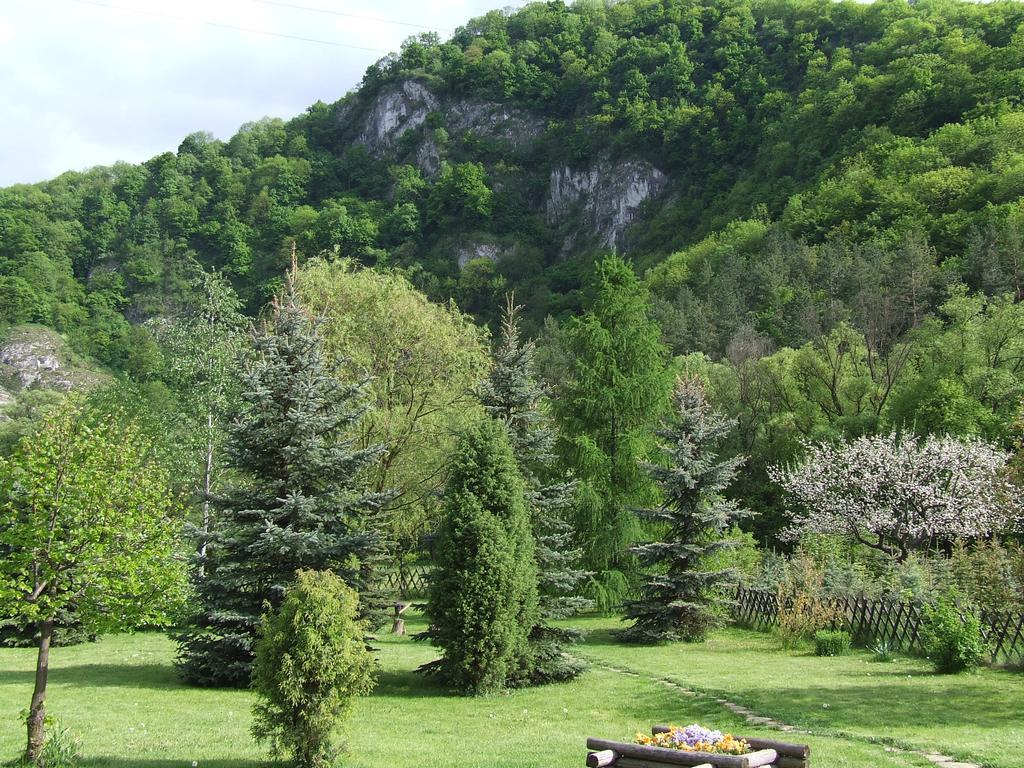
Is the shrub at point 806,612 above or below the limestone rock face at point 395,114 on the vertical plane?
below

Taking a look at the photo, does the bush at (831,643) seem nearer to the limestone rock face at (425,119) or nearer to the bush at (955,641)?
the bush at (955,641)

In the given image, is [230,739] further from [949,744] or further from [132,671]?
[949,744]

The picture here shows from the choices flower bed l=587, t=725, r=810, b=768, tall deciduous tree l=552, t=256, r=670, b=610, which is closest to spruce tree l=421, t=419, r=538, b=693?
flower bed l=587, t=725, r=810, b=768

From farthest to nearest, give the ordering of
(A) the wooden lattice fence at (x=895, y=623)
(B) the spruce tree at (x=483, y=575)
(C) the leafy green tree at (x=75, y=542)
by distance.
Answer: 1. (A) the wooden lattice fence at (x=895, y=623)
2. (B) the spruce tree at (x=483, y=575)
3. (C) the leafy green tree at (x=75, y=542)

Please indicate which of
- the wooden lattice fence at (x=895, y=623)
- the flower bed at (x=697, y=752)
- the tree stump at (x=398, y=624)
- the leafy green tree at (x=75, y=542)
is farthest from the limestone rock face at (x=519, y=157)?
the flower bed at (x=697, y=752)

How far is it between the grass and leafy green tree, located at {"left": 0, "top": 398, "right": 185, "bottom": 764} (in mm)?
8185

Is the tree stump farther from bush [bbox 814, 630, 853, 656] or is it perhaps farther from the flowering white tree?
the flowering white tree

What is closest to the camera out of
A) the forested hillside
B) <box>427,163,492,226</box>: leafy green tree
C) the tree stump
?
the tree stump

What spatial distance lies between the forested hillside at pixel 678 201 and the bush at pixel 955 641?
20.5 meters

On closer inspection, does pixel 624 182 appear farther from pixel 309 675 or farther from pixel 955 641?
pixel 309 675

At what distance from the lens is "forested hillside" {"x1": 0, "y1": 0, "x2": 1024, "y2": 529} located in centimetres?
4788

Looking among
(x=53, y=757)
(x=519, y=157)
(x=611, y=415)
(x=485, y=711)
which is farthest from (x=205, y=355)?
(x=519, y=157)

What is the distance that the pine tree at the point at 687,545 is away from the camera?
22594 mm

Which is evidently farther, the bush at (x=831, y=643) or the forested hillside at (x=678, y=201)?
the forested hillside at (x=678, y=201)
